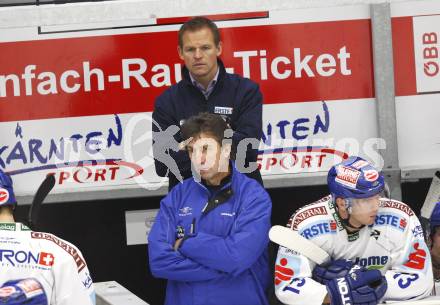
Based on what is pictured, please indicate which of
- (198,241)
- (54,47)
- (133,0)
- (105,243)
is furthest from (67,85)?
(198,241)

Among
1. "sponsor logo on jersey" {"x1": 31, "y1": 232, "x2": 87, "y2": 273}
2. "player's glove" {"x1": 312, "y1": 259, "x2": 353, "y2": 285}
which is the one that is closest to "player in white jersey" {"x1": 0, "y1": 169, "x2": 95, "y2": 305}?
"sponsor logo on jersey" {"x1": 31, "y1": 232, "x2": 87, "y2": 273}

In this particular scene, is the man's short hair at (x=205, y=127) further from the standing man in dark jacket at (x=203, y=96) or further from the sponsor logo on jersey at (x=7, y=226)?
the sponsor logo on jersey at (x=7, y=226)

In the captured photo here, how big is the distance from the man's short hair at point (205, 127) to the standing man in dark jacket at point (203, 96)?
0.35 m

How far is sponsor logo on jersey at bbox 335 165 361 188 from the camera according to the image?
4.82 meters

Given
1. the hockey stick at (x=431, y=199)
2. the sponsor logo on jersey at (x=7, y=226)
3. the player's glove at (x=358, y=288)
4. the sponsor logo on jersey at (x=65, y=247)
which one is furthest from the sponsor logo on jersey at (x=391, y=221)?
the sponsor logo on jersey at (x=7, y=226)

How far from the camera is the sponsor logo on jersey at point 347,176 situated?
15.8 feet

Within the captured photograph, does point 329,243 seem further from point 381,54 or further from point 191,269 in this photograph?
point 381,54

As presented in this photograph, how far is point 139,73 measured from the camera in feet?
20.0

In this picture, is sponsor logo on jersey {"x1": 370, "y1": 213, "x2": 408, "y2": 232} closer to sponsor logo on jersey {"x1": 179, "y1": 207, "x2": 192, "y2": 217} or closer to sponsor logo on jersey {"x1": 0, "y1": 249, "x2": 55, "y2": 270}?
sponsor logo on jersey {"x1": 179, "y1": 207, "x2": 192, "y2": 217}

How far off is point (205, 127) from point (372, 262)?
1.00 metres

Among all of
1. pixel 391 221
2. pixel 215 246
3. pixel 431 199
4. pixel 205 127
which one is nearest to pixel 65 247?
pixel 215 246

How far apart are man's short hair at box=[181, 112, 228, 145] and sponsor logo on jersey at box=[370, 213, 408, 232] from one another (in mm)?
822

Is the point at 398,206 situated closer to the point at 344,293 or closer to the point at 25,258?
the point at 344,293

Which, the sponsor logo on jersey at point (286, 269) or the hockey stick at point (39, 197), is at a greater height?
the hockey stick at point (39, 197)
